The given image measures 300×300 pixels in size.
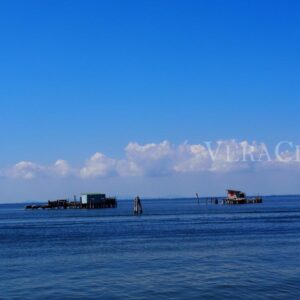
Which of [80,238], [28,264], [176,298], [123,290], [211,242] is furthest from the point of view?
[80,238]

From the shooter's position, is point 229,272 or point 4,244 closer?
point 229,272

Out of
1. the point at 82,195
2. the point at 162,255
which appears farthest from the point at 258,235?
the point at 82,195

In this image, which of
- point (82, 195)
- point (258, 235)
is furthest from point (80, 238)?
point (82, 195)

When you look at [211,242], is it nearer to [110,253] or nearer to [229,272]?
[110,253]

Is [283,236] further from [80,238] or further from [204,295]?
[204,295]

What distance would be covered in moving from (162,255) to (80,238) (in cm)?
2299

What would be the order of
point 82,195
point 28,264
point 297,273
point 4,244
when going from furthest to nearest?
point 82,195 < point 4,244 < point 28,264 < point 297,273

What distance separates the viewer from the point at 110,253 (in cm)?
4947

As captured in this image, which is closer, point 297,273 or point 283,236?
point 297,273

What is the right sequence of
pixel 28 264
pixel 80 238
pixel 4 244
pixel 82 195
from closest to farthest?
pixel 28 264 < pixel 4 244 < pixel 80 238 < pixel 82 195

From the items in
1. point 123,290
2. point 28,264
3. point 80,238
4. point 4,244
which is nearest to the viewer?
point 123,290

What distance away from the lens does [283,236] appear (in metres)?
62.1

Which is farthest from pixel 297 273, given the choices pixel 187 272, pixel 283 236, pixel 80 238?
pixel 80 238

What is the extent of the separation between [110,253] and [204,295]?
20.9 meters
